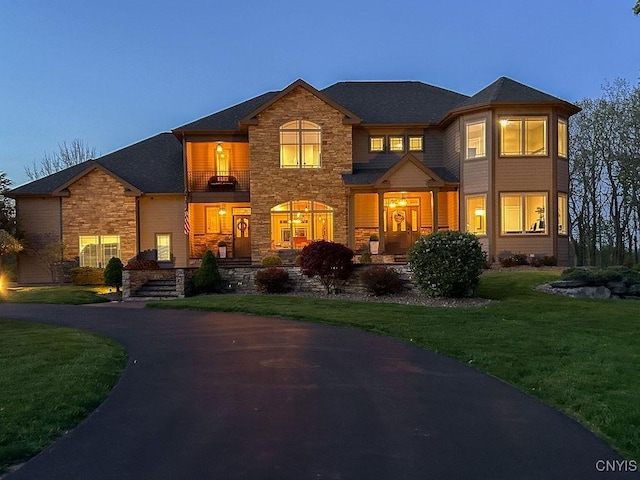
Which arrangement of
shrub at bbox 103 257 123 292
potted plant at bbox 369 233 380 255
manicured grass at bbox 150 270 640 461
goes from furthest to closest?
potted plant at bbox 369 233 380 255 < shrub at bbox 103 257 123 292 < manicured grass at bbox 150 270 640 461

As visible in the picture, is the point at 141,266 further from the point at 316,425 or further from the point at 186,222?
the point at 316,425

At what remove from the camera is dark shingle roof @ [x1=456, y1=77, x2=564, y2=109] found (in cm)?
2205

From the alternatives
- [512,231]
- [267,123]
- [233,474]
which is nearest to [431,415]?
[233,474]

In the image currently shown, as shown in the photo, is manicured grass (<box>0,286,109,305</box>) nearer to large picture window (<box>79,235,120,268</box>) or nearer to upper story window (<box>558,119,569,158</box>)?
large picture window (<box>79,235,120,268</box>)

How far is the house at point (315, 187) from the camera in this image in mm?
22531

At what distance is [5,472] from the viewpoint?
4.23 meters

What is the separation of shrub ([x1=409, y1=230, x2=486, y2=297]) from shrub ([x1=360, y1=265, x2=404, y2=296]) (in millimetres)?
1059

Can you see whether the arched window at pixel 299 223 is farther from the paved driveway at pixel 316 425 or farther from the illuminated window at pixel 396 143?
the paved driveway at pixel 316 425

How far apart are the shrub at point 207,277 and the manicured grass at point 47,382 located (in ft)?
26.1

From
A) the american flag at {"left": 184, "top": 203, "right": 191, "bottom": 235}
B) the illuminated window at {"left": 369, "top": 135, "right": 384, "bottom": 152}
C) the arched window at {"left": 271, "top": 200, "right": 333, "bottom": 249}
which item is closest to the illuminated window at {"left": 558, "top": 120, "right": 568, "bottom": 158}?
the illuminated window at {"left": 369, "top": 135, "right": 384, "bottom": 152}

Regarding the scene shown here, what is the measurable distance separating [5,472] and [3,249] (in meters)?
21.4

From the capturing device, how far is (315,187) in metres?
24.5

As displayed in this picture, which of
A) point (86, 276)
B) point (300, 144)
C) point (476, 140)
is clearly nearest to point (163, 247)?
point (86, 276)

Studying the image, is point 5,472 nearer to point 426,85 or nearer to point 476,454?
point 476,454
